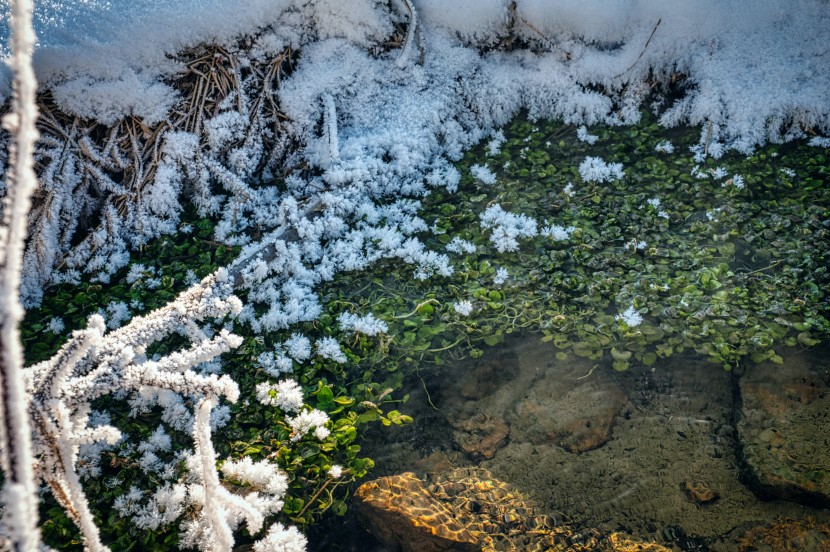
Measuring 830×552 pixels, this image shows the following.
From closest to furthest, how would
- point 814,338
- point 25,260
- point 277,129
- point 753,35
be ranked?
point 814,338 → point 25,260 → point 277,129 → point 753,35

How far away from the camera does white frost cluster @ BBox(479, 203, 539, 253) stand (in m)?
3.27

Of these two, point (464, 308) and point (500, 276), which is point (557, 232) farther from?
point (464, 308)

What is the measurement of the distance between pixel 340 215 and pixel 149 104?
52.0 inches

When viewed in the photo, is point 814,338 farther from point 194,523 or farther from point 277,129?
point 277,129

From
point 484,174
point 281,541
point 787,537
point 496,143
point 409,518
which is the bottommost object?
point 281,541

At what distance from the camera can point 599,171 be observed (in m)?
3.58

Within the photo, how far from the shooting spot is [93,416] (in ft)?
8.40

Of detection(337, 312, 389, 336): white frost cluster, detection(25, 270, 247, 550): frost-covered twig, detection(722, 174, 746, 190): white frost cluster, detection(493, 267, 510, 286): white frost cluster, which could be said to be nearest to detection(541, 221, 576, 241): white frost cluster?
detection(493, 267, 510, 286): white frost cluster

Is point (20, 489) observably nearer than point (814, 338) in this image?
Yes

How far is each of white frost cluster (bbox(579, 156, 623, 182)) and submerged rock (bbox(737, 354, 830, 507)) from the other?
4.79ft

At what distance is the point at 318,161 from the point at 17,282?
2653mm

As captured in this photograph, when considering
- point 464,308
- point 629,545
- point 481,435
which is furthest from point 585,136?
point 629,545

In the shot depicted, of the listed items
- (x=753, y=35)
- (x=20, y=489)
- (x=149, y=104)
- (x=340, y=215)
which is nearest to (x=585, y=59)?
(x=753, y=35)

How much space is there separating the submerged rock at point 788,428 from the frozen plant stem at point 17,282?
2591 millimetres
